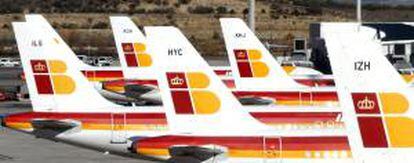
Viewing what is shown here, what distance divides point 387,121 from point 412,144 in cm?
92

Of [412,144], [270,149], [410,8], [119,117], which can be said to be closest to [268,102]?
[119,117]

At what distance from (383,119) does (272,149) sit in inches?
338

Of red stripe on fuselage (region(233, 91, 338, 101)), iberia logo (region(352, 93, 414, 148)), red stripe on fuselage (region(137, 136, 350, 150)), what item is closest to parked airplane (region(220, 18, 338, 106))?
red stripe on fuselage (region(233, 91, 338, 101))

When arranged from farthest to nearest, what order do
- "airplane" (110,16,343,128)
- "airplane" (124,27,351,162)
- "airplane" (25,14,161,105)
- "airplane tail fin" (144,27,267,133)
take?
"airplane" (25,14,161,105)
"airplane" (110,16,343,128)
"airplane tail fin" (144,27,267,133)
"airplane" (124,27,351,162)

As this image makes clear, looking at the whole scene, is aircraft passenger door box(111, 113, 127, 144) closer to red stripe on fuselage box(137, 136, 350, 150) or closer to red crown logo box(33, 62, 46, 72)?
red crown logo box(33, 62, 46, 72)

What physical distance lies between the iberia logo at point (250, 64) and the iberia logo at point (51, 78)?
1413cm

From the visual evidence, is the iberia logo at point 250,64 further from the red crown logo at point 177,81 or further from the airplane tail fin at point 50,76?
the red crown logo at point 177,81

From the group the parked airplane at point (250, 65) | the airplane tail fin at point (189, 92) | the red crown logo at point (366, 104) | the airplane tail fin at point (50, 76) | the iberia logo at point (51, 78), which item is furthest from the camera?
the parked airplane at point (250, 65)

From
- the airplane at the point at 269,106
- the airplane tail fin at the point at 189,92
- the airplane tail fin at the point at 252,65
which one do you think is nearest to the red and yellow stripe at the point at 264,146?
the airplane tail fin at the point at 189,92

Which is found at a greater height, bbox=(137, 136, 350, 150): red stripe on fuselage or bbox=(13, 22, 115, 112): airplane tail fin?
bbox=(13, 22, 115, 112): airplane tail fin

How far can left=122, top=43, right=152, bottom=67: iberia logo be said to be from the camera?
61750 millimetres

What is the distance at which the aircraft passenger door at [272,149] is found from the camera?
31312 millimetres

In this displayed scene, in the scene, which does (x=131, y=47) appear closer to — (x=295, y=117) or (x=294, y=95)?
(x=294, y=95)

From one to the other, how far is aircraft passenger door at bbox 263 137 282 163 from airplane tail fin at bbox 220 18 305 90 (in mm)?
20903
